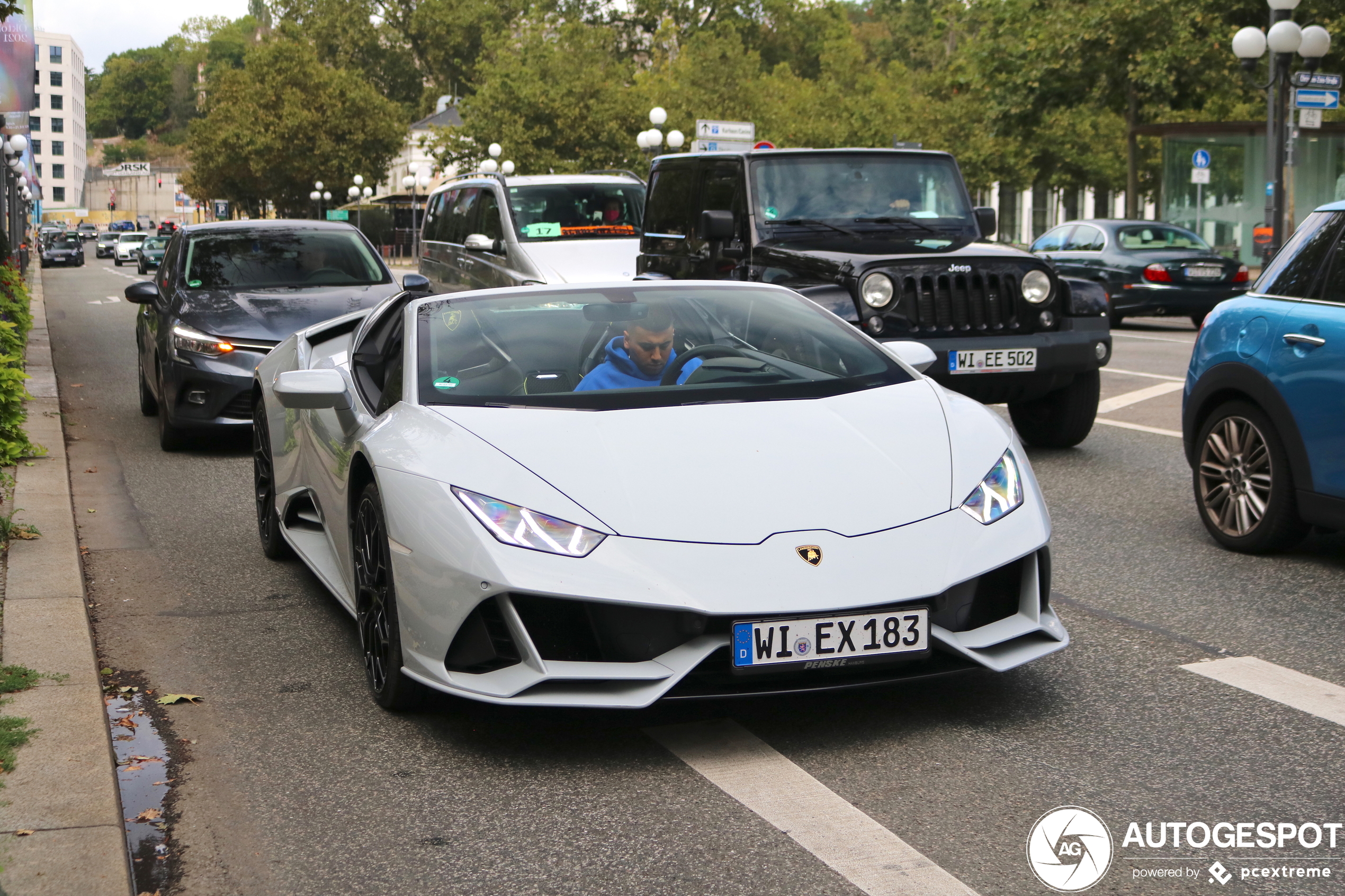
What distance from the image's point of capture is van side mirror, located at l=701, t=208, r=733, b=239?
10.5 metres

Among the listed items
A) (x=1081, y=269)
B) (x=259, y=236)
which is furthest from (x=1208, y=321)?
(x=1081, y=269)

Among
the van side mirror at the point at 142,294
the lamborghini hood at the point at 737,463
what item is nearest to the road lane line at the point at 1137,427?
the lamborghini hood at the point at 737,463

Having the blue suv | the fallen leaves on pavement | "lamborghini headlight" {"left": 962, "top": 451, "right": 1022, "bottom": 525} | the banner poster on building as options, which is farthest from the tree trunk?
the fallen leaves on pavement

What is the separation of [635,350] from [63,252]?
76.6m

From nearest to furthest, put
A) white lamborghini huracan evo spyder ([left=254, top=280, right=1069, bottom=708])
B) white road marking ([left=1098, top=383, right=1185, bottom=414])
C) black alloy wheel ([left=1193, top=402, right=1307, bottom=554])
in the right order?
white lamborghini huracan evo spyder ([left=254, top=280, right=1069, bottom=708]), black alloy wheel ([left=1193, top=402, right=1307, bottom=554]), white road marking ([left=1098, top=383, right=1185, bottom=414])

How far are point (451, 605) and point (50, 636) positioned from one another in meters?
1.94

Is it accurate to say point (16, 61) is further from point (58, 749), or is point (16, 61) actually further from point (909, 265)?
point (58, 749)

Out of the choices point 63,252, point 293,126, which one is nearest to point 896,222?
point 63,252

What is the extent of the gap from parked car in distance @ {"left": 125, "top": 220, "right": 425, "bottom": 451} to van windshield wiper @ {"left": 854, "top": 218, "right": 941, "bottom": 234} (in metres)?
3.08

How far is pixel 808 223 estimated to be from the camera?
35.2 ft

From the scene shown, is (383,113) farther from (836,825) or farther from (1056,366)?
(836,825)

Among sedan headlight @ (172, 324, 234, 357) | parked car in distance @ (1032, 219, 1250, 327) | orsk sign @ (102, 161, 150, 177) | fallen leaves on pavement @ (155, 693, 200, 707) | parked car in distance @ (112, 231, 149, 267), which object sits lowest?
fallen leaves on pavement @ (155, 693, 200, 707)

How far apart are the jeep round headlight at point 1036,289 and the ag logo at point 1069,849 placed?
6.39 meters

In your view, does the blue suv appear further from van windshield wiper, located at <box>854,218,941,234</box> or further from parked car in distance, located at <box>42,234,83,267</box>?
parked car in distance, located at <box>42,234,83,267</box>
